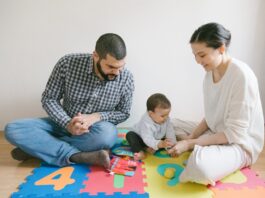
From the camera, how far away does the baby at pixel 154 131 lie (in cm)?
156

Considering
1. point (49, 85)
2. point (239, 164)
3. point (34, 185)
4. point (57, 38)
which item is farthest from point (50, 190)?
point (57, 38)

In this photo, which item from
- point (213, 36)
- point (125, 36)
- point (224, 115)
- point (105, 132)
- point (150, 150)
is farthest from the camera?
point (125, 36)

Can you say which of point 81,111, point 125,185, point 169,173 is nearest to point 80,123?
point 81,111

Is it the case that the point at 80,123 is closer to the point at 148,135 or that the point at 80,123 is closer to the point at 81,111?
the point at 81,111

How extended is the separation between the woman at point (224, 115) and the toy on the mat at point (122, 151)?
26 cm

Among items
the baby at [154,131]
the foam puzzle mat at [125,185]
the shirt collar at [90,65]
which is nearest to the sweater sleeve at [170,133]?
the baby at [154,131]

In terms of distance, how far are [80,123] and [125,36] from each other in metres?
0.74

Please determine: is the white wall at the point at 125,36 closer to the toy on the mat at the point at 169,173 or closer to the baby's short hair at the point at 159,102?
the baby's short hair at the point at 159,102

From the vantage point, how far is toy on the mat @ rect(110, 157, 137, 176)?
139cm

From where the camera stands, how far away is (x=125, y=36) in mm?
1910

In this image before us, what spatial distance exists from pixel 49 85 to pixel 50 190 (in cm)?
56

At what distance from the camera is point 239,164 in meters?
1.36

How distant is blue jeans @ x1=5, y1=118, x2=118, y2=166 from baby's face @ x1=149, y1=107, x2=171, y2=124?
0.24 m

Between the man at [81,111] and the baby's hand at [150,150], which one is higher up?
the man at [81,111]
